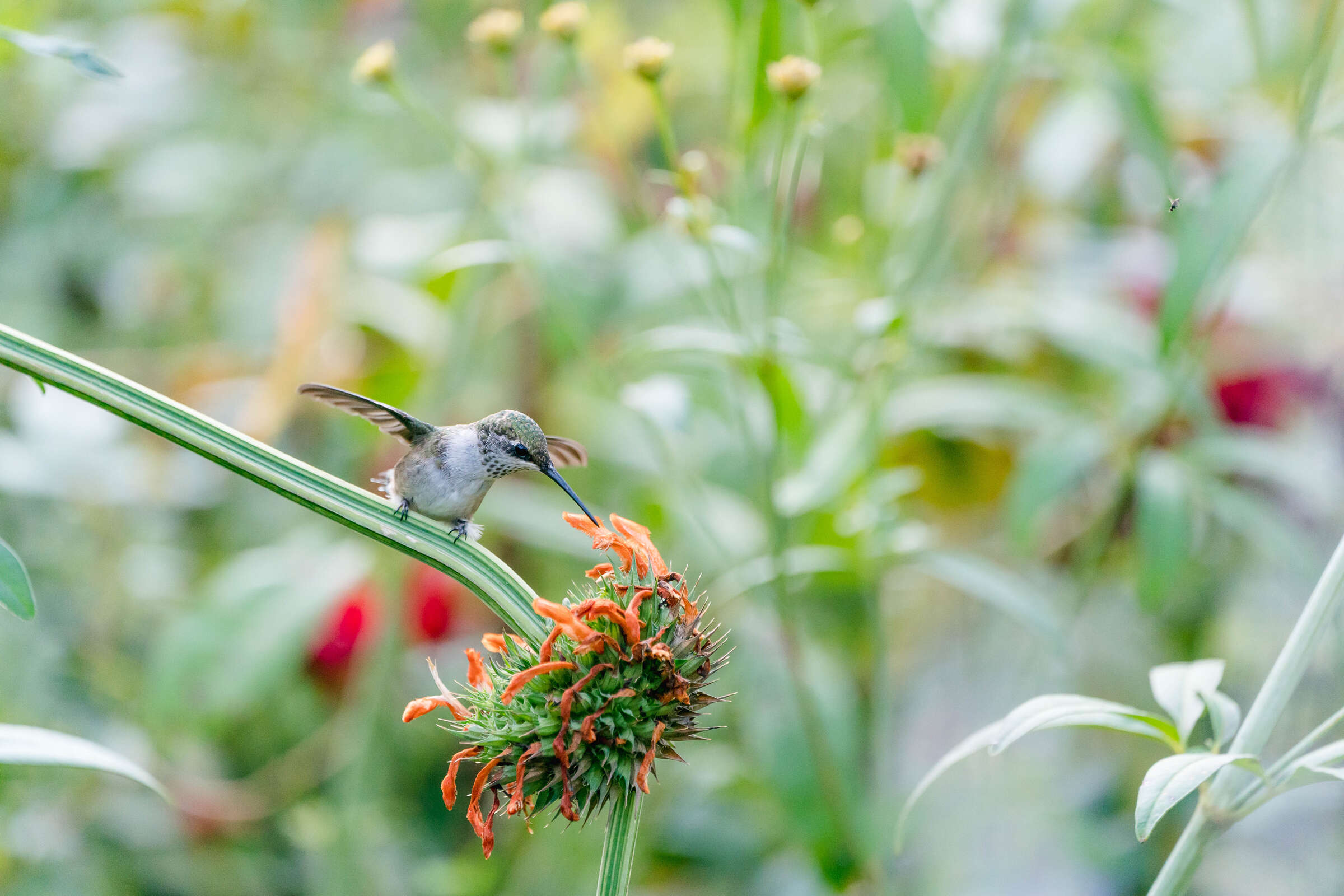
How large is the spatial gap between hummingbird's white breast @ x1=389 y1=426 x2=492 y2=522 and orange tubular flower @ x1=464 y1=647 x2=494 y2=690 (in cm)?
10

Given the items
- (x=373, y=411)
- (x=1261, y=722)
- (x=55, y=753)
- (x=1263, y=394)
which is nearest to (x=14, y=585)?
(x=55, y=753)

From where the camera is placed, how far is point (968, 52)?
1.30m

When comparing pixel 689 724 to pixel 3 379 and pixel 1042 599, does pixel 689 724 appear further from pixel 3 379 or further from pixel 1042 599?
pixel 3 379

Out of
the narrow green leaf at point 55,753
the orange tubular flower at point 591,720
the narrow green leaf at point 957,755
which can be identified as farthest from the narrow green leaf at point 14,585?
the narrow green leaf at point 957,755

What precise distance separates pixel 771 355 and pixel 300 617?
704 mm

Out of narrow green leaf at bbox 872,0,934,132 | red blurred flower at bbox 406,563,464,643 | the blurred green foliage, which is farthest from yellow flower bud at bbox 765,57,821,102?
red blurred flower at bbox 406,563,464,643

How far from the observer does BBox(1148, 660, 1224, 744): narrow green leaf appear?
0.63 meters

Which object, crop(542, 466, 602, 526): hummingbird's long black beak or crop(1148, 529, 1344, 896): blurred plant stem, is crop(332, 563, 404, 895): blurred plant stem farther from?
crop(1148, 529, 1344, 896): blurred plant stem

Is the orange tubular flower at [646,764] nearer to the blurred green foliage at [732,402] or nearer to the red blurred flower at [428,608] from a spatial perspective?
the blurred green foliage at [732,402]

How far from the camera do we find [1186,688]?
66cm

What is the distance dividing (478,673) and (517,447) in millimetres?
138

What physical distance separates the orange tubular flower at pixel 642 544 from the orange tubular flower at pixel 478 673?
0.11 m

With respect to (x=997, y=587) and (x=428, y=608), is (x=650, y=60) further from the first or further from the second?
(x=428, y=608)

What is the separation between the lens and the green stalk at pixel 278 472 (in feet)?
1.57
